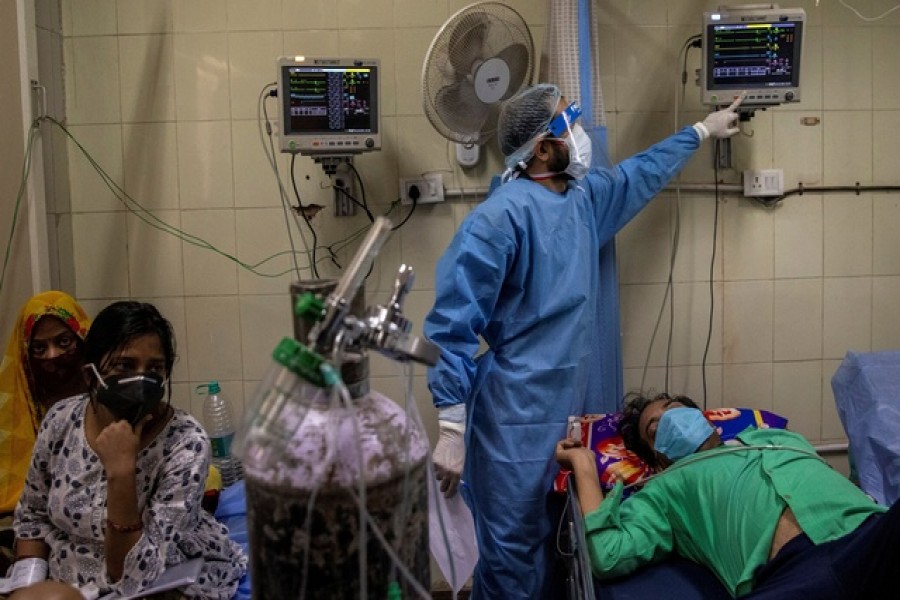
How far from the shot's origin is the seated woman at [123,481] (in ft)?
4.71

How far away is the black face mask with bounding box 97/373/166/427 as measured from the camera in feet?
4.81

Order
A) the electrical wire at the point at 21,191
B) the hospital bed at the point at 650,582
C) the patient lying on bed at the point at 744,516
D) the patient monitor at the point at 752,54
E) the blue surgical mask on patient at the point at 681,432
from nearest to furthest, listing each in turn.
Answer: the patient lying on bed at the point at 744,516 → the hospital bed at the point at 650,582 → the blue surgical mask on patient at the point at 681,432 → the patient monitor at the point at 752,54 → the electrical wire at the point at 21,191

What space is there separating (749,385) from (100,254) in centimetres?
257

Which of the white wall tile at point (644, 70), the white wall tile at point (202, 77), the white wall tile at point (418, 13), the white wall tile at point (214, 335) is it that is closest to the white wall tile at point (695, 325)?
the white wall tile at point (644, 70)

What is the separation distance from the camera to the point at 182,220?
8.91 ft

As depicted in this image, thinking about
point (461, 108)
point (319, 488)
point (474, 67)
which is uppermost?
point (474, 67)

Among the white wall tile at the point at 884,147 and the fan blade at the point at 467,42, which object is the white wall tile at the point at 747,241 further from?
the fan blade at the point at 467,42

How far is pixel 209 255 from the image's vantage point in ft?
8.96

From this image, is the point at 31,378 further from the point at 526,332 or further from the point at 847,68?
the point at 847,68

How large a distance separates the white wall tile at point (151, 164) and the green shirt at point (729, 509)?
1948 mm

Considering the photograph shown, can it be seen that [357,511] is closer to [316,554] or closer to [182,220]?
[316,554]

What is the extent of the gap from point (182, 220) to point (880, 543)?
241cm

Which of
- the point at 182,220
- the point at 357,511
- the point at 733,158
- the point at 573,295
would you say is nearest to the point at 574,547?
the point at 573,295

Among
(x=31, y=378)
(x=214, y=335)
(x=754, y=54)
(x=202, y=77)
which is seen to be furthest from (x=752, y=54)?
(x=31, y=378)
